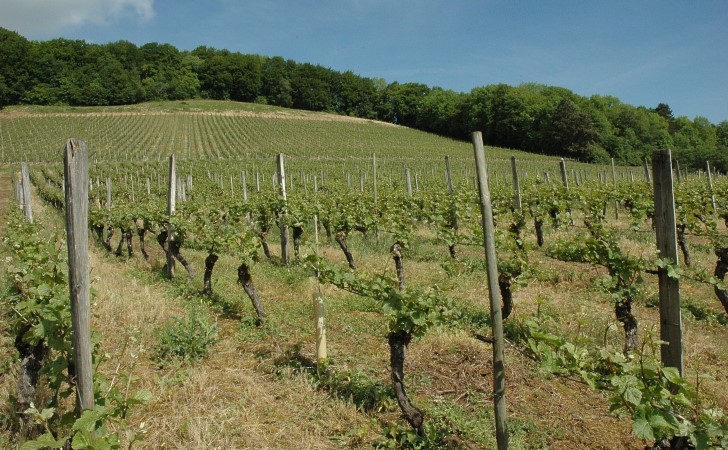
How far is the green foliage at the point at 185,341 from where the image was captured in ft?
16.2

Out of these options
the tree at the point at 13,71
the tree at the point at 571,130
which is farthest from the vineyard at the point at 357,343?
the tree at the point at 13,71

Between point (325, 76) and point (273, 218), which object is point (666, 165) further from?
point (325, 76)

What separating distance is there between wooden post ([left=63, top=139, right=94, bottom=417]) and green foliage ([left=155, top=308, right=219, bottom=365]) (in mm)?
2323

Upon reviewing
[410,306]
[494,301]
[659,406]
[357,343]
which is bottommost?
[357,343]

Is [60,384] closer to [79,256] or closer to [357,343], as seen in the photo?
[79,256]

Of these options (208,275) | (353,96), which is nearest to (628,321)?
(208,275)

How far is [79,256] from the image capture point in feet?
8.20

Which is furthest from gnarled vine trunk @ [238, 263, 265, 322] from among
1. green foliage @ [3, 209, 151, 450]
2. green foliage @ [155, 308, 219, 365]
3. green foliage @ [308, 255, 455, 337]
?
green foliage @ [308, 255, 455, 337]

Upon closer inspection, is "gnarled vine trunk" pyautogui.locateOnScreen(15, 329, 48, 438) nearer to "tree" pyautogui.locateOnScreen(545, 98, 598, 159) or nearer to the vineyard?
the vineyard

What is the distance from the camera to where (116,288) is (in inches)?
273

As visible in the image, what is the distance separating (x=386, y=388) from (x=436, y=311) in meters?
1.09

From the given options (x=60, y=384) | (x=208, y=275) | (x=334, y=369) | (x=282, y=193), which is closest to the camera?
(x=60, y=384)

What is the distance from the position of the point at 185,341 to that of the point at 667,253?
4651 mm

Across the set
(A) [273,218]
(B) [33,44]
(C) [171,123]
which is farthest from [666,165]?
(B) [33,44]
